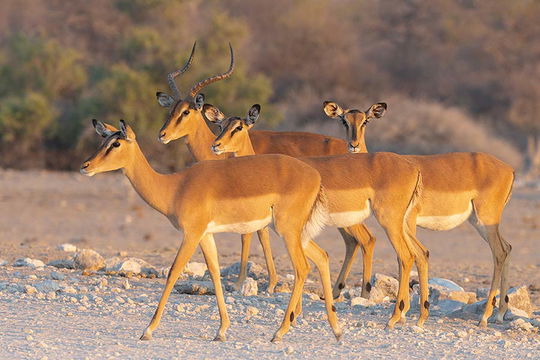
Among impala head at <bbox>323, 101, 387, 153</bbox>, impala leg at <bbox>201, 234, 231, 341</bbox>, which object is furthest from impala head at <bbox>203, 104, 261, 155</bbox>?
impala leg at <bbox>201, 234, 231, 341</bbox>

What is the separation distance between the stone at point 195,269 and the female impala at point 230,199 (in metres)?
3.43

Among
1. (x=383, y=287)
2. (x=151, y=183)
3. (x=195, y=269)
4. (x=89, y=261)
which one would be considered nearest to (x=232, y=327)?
(x=151, y=183)

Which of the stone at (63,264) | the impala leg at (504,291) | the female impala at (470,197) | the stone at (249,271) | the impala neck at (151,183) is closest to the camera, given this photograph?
the impala neck at (151,183)

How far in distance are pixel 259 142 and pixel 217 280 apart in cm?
422

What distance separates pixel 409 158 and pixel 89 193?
47.9ft

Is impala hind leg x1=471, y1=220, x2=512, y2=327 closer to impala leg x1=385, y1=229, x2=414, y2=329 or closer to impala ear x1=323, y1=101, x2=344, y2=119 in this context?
impala leg x1=385, y1=229, x2=414, y2=329

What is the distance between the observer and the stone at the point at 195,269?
12.7 metres

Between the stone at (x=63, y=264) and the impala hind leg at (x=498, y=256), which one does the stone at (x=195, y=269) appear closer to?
the stone at (x=63, y=264)

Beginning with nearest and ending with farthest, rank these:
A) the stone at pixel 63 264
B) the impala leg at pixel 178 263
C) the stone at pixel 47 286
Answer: the impala leg at pixel 178 263, the stone at pixel 47 286, the stone at pixel 63 264

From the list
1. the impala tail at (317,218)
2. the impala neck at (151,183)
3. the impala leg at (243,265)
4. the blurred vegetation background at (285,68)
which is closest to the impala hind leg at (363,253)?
the impala leg at (243,265)

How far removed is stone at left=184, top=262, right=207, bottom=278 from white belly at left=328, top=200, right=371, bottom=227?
10.0 ft

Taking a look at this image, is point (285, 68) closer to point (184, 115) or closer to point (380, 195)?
point (184, 115)

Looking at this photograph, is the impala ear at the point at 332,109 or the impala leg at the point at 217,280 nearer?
the impala leg at the point at 217,280

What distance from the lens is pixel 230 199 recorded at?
896 cm
